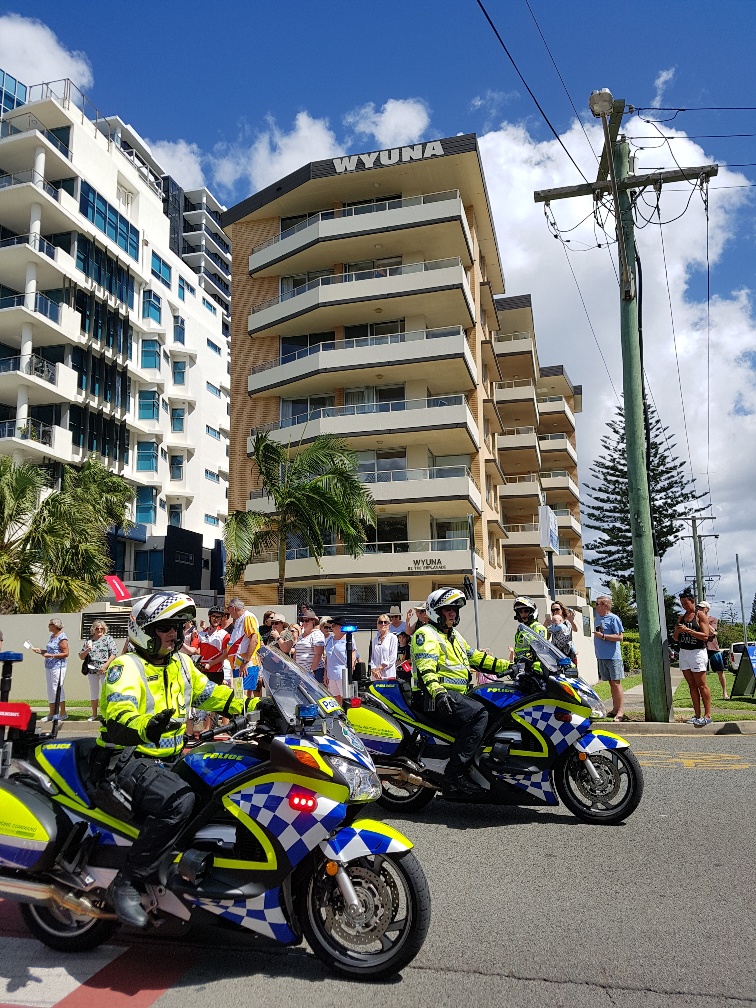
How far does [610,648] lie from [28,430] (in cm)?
3055

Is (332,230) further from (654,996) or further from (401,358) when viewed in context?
(654,996)

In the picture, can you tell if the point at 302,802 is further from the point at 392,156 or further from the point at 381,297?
the point at 392,156

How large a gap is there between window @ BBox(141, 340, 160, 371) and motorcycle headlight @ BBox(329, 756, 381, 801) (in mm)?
47067

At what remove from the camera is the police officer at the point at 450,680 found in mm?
6535

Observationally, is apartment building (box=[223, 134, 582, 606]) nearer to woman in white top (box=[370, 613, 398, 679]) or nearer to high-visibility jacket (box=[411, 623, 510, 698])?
woman in white top (box=[370, 613, 398, 679])

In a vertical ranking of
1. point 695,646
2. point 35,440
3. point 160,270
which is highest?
point 160,270

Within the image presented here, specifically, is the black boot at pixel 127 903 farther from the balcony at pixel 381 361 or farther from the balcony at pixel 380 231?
the balcony at pixel 380 231

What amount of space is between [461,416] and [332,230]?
10155mm

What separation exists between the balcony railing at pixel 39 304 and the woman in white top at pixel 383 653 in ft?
98.0

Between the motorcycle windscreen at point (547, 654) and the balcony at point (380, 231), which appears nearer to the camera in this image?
the motorcycle windscreen at point (547, 654)

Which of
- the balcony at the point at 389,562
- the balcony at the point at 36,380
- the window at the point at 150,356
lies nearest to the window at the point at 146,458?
the window at the point at 150,356

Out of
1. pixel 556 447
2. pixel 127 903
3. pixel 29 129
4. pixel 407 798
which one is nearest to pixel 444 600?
pixel 407 798

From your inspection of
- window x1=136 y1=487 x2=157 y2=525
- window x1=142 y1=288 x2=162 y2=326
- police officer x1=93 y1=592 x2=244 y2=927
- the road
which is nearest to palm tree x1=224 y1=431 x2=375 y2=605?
the road

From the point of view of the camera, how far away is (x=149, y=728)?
3.96 m
